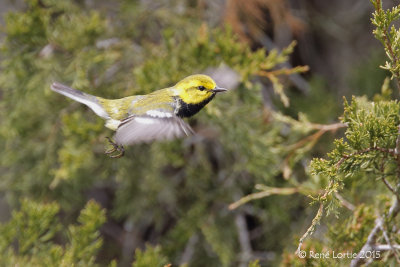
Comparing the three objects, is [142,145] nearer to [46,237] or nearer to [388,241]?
[46,237]

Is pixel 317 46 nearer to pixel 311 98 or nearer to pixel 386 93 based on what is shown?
pixel 311 98

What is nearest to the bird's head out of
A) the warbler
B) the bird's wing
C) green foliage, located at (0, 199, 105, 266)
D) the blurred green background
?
the warbler

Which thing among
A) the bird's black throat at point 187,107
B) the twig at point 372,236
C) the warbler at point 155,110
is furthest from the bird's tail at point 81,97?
the twig at point 372,236

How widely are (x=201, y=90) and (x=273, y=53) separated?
619 mm

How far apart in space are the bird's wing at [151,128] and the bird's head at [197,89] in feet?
0.59

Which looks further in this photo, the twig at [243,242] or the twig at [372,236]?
the twig at [243,242]

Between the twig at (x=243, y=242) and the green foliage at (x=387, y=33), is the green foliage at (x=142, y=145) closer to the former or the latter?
the twig at (x=243, y=242)

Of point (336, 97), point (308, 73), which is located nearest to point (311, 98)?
point (336, 97)

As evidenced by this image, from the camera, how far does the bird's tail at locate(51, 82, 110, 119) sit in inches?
96.0

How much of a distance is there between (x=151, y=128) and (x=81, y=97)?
2.19 feet

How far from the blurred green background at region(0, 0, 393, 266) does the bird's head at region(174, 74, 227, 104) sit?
0.29 meters

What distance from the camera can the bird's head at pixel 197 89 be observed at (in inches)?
87.0

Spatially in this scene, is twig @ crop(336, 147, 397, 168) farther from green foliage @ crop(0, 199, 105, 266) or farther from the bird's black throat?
green foliage @ crop(0, 199, 105, 266)

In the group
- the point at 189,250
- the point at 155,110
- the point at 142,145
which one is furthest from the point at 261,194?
the point at 142,145
